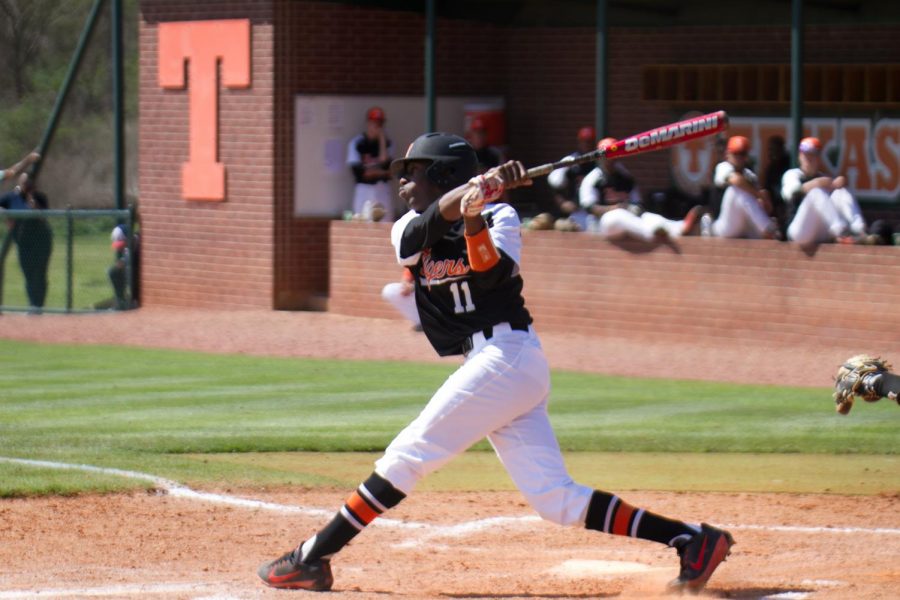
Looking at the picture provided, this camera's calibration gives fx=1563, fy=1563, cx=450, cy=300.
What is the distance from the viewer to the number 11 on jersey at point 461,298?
586 cm

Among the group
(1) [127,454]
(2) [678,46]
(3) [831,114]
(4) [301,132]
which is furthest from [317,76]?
(1) [127,454]

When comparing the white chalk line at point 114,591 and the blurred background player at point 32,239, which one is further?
the blurred background player at point 32,239

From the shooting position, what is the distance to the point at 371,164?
18.1 meters

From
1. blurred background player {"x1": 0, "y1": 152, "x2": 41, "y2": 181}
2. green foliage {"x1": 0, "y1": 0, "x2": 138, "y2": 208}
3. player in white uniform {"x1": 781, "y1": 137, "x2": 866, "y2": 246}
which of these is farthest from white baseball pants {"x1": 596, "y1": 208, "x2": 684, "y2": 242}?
green foliage {"x1": 0, "y1": 0, "x2": 138, "y2": 208}

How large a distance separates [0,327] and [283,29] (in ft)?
15.3

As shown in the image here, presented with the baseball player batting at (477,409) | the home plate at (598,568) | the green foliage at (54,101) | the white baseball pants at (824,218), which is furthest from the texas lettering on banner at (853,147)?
the green foliage at (54,101)

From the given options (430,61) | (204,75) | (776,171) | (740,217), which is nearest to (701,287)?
(740,217)

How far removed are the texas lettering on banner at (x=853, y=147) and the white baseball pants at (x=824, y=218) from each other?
212cm

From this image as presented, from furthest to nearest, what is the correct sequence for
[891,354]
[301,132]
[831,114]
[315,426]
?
[301,132] < [831,114] < [891,354] < [315,426]

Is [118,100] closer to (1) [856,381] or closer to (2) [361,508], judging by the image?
(2) [361,508]

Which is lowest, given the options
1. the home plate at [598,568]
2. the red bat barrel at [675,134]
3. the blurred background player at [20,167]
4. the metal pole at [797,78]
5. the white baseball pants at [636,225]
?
the home plate at [598,568]

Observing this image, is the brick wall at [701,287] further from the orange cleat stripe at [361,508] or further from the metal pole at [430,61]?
the orange cleat stripe at [361,508]

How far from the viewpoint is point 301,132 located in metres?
18.2

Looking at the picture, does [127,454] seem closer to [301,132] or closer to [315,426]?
[315,426]
